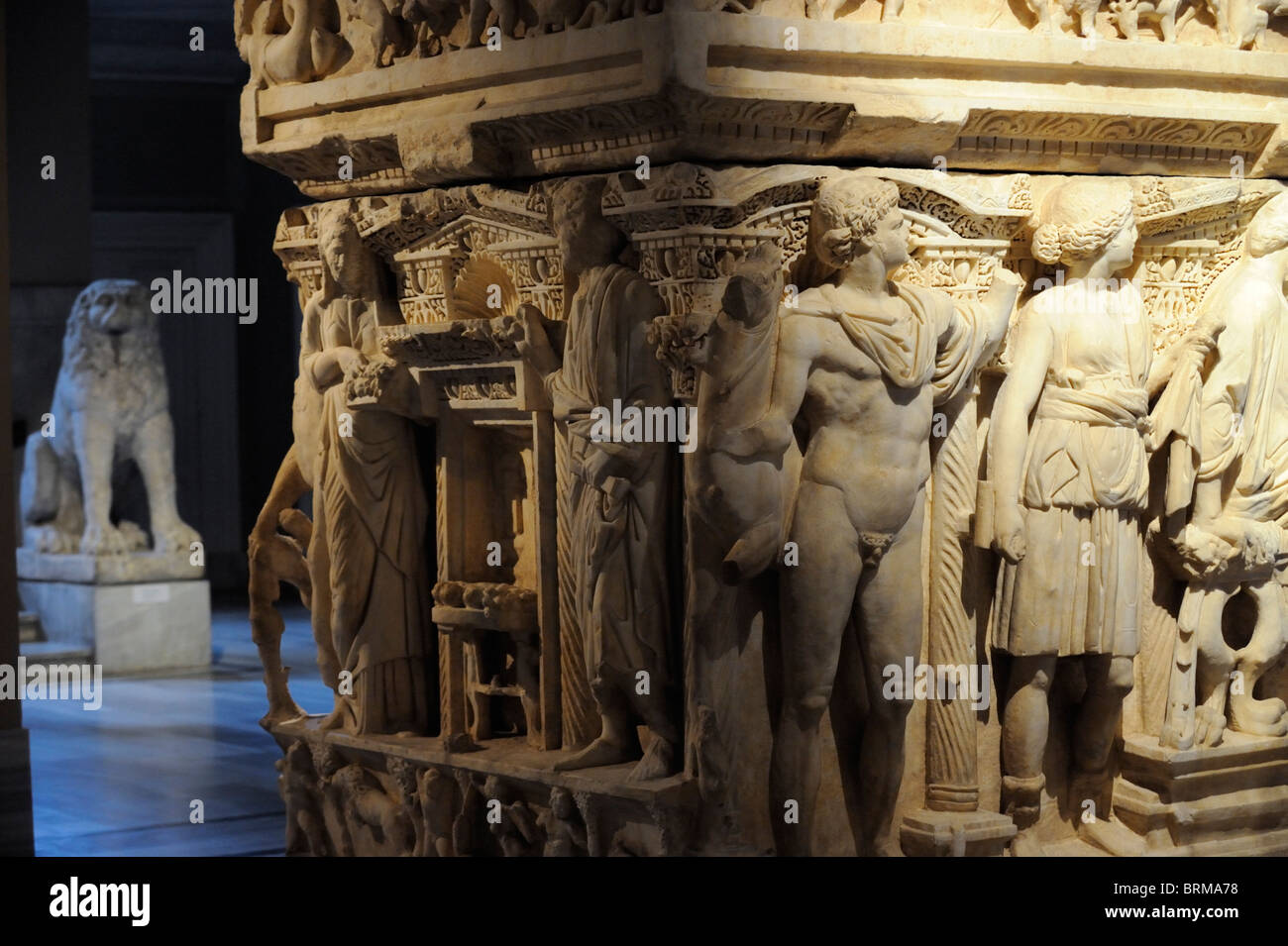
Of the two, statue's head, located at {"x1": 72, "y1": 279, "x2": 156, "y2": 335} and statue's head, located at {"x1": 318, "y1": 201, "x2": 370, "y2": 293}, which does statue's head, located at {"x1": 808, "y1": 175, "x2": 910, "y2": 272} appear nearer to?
statue's head, located at {"x1": 318, "y1": 201, "x2": 370, "y2": 293}

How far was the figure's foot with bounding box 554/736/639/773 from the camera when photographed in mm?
6738

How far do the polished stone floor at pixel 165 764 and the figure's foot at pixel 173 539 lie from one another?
27.5 inches

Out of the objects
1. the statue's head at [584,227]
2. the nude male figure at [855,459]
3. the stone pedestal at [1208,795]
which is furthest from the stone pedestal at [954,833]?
the statue's head at [584,227]

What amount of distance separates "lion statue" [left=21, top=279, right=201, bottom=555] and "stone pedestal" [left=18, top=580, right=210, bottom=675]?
0.26 m

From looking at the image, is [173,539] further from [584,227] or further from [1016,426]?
[1016,426]

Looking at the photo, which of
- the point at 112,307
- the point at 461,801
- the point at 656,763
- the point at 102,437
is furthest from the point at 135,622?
the point at 656,763

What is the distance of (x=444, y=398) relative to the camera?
7293 mm

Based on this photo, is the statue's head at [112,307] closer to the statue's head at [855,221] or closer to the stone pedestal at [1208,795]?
the statue's head at [855,221]

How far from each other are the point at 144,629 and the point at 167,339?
4.41m

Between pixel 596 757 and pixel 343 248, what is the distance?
75.9 inches

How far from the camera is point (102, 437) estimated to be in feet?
43.0

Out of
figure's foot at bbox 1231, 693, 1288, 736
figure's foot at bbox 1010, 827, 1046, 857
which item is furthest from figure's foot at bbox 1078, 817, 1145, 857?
figure's foot at bbox 1231, 693, 1288, 736

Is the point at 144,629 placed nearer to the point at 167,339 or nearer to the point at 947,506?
the point at 167,339

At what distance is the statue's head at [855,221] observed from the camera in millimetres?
6379
